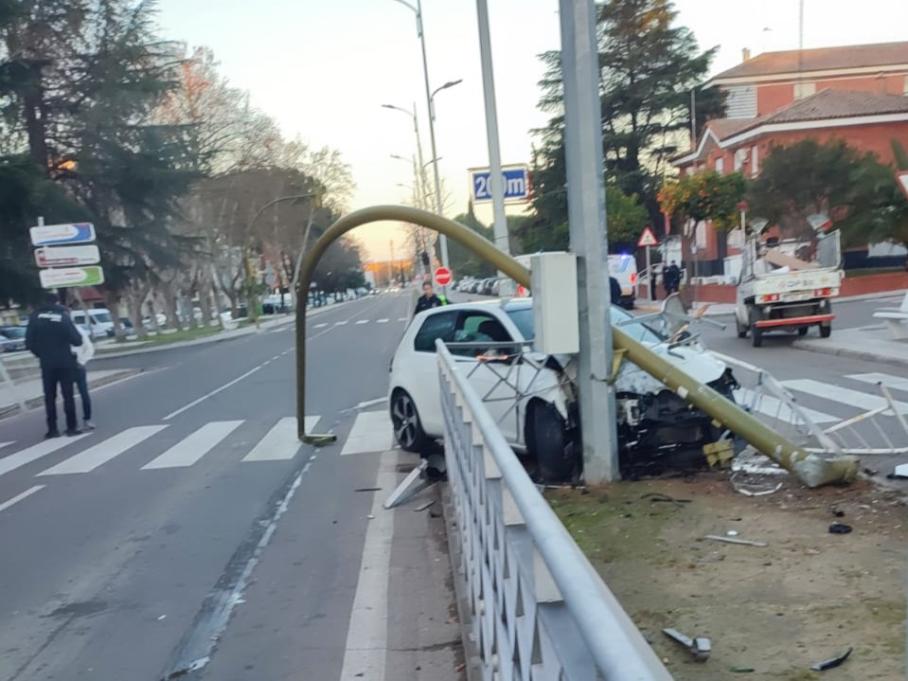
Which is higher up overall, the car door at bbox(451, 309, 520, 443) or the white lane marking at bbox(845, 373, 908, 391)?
the car door at bbox(451, 309, 520, 443)

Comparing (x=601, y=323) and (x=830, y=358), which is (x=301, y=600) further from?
(x=830, y=358)

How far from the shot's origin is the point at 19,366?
27922 mm

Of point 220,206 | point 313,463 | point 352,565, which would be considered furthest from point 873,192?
point 220,206

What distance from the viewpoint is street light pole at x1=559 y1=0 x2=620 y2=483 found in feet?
23.1

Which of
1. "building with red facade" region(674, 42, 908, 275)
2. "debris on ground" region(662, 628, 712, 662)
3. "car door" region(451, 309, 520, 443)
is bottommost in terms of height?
"debris on ground" region(662, 628, 712, 662)

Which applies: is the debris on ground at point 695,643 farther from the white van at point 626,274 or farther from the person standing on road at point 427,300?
the white van at point 626,274

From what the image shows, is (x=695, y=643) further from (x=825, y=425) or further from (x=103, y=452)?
(x=103, y=452)

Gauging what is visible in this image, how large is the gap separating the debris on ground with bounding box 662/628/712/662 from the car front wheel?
217 inches

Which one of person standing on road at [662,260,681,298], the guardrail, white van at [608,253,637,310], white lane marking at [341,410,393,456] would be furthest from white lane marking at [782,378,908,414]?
person standing on road at [662,260,681,298]

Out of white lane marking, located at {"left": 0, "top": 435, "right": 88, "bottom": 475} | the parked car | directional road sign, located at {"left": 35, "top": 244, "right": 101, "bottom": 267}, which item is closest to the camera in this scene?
white lane marking, located at {"left": 0, "top": 435, "right": 88, "bottom": 475}

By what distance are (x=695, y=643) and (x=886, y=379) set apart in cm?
957

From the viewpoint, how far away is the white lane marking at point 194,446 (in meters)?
10.7

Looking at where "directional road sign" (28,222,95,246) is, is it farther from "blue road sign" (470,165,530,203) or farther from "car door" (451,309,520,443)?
"car door" (451,309,520,443)

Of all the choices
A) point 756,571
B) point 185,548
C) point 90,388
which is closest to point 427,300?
point 185,548
